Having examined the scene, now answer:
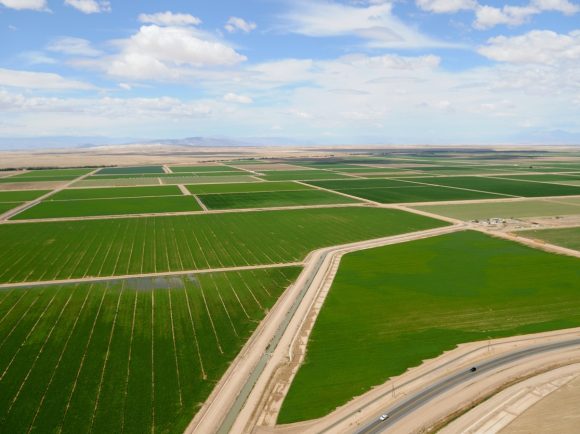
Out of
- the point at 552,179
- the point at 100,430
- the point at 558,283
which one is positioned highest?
the point at 552,179

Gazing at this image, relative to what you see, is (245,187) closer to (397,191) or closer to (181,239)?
(397,191)

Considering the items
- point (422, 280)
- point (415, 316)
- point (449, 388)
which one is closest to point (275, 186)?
point (422, 280)

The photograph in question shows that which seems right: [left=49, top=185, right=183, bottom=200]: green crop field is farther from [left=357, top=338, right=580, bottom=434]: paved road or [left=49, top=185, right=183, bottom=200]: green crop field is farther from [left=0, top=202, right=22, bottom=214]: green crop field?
[left=357, top=338, right=580, bottom=434]: paved road

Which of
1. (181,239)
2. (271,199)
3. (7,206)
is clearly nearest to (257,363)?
(181,239)

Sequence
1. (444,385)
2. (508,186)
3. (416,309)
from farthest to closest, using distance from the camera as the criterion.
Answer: (508,186), (416,309), (444,385)

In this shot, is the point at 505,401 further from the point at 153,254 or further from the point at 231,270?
the point at 153,254

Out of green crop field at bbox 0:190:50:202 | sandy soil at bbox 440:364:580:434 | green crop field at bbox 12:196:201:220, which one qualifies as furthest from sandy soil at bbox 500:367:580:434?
→ green crop field at bbox 0:190:50:202
